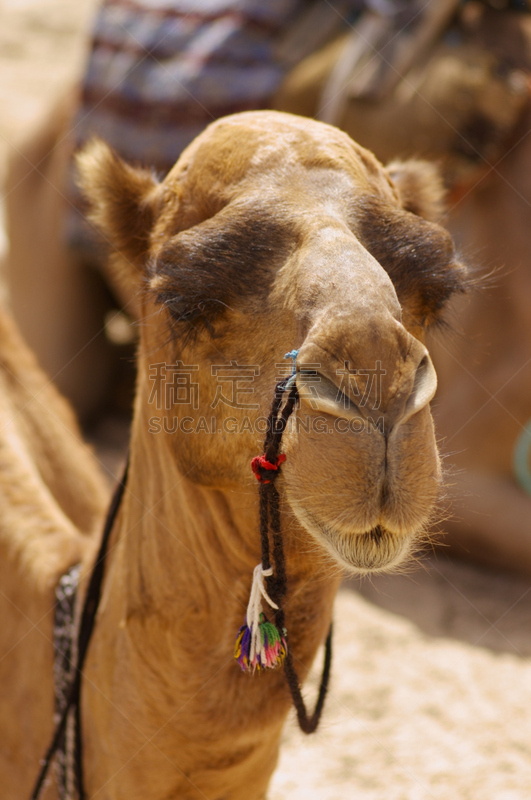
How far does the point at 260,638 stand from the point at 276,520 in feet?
0.63

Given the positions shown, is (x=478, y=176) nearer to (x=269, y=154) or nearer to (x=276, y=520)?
(x=269, y=154)

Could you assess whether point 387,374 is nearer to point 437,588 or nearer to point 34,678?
point 34,678

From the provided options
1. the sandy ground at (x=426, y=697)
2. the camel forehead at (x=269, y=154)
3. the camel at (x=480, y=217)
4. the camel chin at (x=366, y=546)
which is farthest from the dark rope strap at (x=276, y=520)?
the camel at (x=480, y=217)

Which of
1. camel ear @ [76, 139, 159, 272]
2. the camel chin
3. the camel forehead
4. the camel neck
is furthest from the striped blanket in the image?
the camel chin

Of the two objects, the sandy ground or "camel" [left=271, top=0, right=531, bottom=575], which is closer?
the sandy ground

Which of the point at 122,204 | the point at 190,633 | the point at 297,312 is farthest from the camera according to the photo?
the point at 122,204

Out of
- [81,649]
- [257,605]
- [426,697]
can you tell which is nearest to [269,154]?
[257,605]

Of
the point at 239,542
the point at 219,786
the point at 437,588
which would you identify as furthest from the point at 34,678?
the point at 437,588

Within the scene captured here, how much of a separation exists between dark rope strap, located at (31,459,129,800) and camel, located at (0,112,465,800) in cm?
2

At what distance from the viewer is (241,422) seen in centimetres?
132

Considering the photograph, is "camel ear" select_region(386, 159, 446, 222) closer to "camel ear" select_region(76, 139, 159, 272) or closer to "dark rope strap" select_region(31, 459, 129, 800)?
"camel ear" select_region(76, 139, 159, 272)

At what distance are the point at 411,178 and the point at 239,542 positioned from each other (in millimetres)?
848

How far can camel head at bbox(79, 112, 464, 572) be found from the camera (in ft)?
3.52

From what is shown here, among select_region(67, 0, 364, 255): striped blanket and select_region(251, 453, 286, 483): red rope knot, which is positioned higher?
select_region(67, 0, 364, 255): striped blanket
